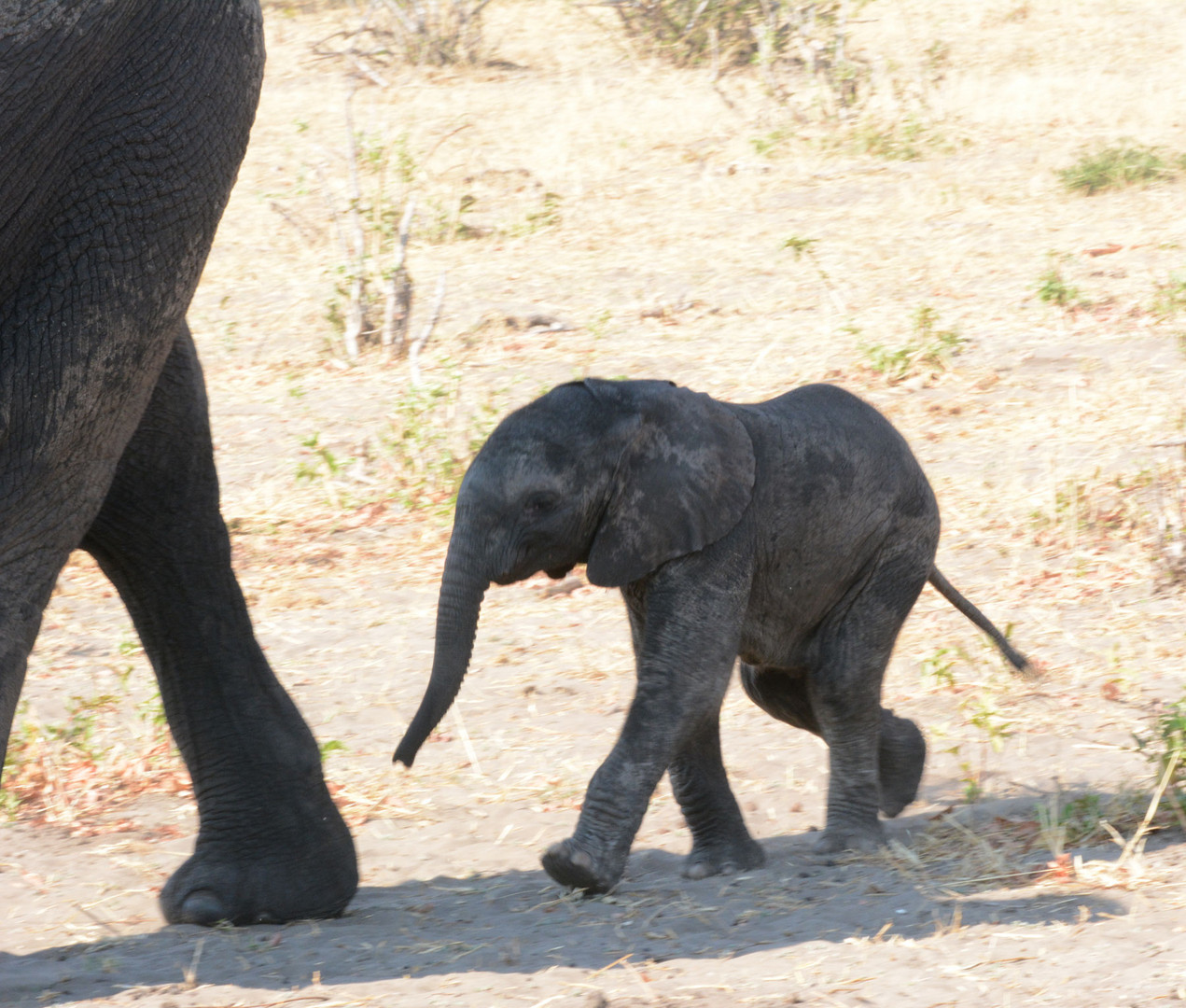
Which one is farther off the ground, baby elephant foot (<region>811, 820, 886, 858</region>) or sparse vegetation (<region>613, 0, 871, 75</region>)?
sparse vegetation (<region>613, 0, 871, 75</region>)

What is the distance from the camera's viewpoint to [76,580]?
23.3 ft

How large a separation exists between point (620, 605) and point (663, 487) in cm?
270

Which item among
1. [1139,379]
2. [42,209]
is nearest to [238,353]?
[1139,379]

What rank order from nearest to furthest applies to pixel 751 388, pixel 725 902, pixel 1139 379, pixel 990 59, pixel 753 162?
pixel 725 902, pixel 1139 379, pixel 751 388, pixel 753 162, pixel 990 59

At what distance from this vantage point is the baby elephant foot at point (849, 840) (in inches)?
161

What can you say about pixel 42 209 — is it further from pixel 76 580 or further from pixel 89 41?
pixel 76 580

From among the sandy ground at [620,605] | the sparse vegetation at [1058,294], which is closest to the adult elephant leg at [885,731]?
the sandy ground at [620,605]

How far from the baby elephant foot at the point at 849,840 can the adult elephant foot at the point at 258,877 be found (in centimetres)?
122

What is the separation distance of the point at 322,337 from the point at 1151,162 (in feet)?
19.1

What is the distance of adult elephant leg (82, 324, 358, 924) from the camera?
11.8ft

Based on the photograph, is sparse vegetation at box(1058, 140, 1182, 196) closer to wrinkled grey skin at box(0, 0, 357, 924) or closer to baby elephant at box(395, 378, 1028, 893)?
baby elephant at box(395, 378, 1028, 893)

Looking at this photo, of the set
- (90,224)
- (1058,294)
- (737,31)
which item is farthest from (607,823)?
(737,31)

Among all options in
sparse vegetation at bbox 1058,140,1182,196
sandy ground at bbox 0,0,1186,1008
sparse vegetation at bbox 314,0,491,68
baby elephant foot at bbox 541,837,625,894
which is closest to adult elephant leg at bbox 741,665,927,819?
sandy ground at bbox 0,0,1186,1008

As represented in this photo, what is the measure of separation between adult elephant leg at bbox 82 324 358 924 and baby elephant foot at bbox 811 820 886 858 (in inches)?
45.7
